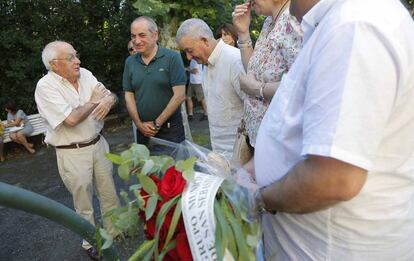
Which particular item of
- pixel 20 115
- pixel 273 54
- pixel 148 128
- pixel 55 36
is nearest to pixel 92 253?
pixel 148 128

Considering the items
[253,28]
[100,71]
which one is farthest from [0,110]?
[253,28]

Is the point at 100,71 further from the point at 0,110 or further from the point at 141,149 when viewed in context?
the point at 141,149

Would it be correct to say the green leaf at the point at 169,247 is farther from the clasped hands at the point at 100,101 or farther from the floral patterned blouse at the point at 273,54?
the clasped hands at the point at 100,101

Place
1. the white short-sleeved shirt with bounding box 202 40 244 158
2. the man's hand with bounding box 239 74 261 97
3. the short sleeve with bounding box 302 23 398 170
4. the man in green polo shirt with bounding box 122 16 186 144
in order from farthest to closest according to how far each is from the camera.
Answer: the man in green polo shirt with bounding box 122 16 186 144 → the white short-sleeved shirt with bounding box 202 40 244 158 → the man's hand with bounding box 239 74 261 97 → the short sleeve with bounding box 302 23 398 170

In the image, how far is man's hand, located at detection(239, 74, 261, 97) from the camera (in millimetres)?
2320

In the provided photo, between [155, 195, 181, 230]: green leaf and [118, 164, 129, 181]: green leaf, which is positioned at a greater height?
[118, 164, 129, 181]: green leaf

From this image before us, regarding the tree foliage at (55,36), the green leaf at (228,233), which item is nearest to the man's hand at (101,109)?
the green leaf at (228,233)

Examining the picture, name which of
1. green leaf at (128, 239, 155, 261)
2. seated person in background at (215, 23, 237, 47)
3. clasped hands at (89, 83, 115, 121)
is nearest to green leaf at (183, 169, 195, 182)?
green leaf at (128, 239, 155, 261)

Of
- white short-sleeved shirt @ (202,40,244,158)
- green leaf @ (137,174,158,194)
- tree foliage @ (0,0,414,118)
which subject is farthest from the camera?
tree foliage @ (0,0,414,118)

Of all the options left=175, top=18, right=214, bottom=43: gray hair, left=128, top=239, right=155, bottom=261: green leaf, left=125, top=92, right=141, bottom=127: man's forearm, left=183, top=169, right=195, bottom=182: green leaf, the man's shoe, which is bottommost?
the man's shoe

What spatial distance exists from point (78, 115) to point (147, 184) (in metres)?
2.43

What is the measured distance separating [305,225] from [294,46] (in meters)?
1.21

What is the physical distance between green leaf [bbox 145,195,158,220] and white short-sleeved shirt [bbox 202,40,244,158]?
2.00 metres

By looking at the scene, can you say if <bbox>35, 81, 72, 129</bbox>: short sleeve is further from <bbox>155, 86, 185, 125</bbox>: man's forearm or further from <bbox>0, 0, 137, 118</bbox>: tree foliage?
<bbox>0, 0, 137, 118</bbox>: tree foliage
